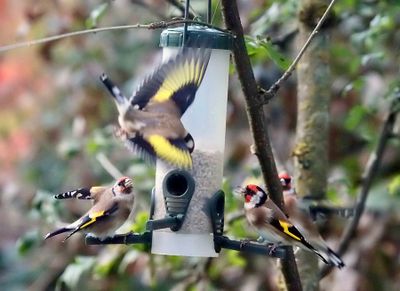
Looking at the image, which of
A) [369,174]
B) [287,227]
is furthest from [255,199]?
[369,174]

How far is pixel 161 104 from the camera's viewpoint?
11.0 ft

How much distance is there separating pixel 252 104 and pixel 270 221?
1.76ft

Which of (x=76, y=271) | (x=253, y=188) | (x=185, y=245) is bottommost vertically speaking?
(x=76, y=271)

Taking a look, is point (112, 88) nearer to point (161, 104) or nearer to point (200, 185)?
point (161, 104)

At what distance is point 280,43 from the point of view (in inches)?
181

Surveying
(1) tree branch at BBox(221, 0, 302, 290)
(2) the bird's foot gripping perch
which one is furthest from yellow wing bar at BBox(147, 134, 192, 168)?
(1) tree branch at BBox(221, 0, 302, 290)

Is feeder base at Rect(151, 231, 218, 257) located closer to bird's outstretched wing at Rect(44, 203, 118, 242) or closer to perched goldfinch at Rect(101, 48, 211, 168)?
Result: bird's outstretched wing at Rect(44, 203, 118, 242)

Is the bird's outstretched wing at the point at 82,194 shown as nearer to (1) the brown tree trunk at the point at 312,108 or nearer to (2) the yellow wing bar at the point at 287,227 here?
(2) the yellow wing bar at the point at 287,227

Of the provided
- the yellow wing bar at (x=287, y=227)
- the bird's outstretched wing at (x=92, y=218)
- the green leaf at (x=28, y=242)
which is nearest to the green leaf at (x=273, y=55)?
the yellow wing bar at (x=287, y=227)

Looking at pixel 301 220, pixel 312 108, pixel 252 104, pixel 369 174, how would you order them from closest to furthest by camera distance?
pixel 252 104
pixel 301 220
pixel 312 108
pixel 369 174

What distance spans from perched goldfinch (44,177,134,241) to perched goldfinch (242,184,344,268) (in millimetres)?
404

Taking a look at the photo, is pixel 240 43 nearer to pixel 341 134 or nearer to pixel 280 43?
pixel 280 43

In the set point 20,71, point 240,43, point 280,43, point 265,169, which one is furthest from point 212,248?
point 20,71

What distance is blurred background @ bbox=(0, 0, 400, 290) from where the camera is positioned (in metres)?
4.57
